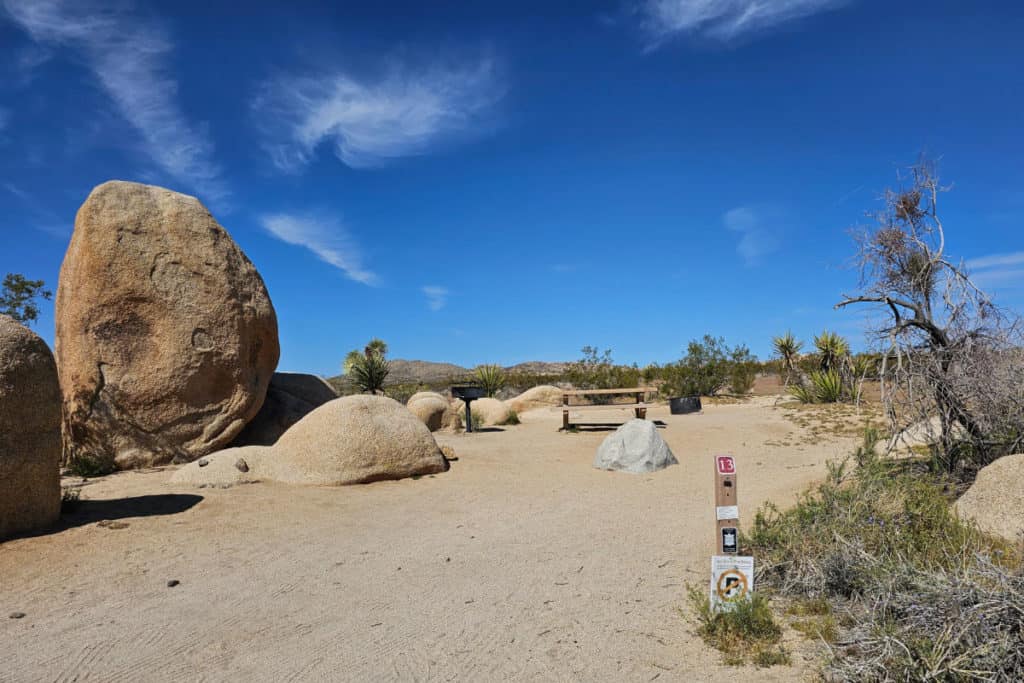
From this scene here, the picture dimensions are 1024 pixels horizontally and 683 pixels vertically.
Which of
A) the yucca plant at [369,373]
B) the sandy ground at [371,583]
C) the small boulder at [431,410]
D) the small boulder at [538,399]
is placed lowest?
the sandy ground at [371,583]

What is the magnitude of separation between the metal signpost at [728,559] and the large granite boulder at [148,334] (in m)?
8.84

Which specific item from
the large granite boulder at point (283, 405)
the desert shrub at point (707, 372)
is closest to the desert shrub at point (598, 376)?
the desert shrub at point (707, 372)

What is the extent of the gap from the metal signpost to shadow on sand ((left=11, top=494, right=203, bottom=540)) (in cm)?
581

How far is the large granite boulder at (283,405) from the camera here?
11922 mm

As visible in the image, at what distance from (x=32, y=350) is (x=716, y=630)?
249 inches

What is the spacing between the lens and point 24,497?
233 inches

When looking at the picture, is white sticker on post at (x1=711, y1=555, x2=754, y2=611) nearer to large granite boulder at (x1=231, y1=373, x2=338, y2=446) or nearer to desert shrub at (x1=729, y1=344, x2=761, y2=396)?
large granite boulder at (x1=231, y1=373, x2=338, y2=446)

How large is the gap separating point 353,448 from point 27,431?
400cm

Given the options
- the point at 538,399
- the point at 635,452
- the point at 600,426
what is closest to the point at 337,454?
the point at 635,452

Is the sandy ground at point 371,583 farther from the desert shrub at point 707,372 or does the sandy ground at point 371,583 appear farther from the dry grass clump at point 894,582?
the desert shrub at point 707,372

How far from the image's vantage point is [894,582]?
379 centimetres

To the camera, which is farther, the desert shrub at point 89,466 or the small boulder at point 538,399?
the small boulder at point 538,399

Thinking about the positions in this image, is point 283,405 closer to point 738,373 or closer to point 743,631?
point 743,631

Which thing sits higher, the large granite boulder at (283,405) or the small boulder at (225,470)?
the large granite boulder at (283,405)
